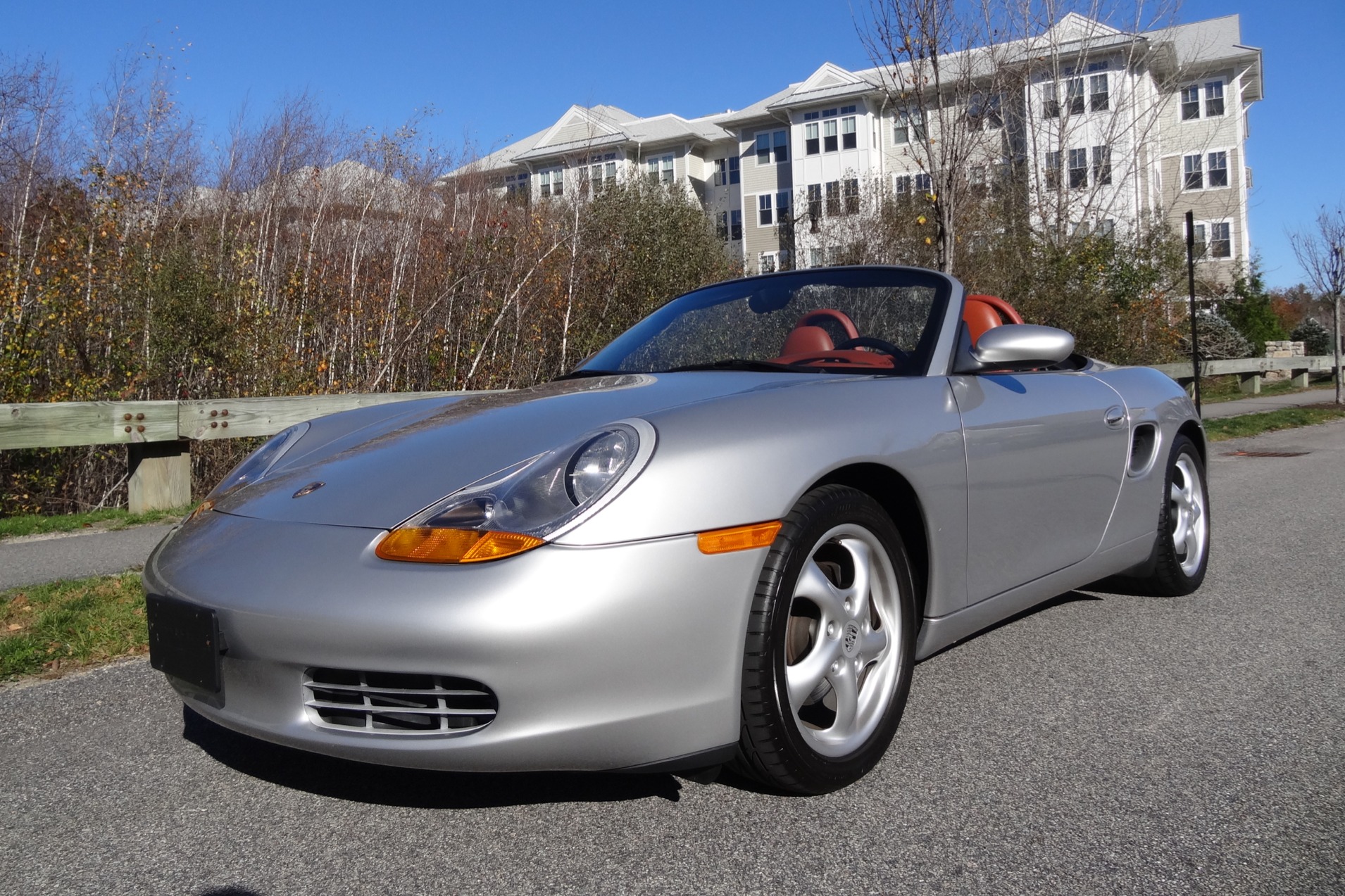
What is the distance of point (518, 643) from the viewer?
1.88 meters

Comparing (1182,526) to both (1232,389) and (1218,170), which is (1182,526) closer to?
(1232,389)

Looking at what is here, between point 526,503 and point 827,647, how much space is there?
0.80 metres

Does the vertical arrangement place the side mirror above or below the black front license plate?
above

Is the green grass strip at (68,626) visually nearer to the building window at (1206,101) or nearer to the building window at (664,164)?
the building window at (1206,101)

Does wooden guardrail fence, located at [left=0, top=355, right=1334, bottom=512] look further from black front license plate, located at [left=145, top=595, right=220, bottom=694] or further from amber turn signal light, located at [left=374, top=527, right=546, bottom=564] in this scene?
amber turn signal light, located at [left=374, top=527, right=546, bottom=564]

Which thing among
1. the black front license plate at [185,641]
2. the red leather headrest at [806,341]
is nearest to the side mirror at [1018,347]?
the red leather headrest at [806,341]

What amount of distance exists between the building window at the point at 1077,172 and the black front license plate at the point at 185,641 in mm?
26835

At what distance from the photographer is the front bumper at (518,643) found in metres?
1.89

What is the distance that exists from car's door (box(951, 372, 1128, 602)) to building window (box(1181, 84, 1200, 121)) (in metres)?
41.9

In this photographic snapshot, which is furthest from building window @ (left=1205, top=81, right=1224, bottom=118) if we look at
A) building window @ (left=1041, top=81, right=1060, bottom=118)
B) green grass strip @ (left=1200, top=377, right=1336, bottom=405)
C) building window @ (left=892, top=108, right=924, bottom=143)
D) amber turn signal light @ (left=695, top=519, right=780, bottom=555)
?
amber turn signal light @ (left=695, top=519, right=780, bottom=555)

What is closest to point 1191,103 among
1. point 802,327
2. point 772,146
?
point 772,146

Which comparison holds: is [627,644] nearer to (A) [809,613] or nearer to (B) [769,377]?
(A) [809,613]

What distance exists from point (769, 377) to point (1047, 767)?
1.19 metres

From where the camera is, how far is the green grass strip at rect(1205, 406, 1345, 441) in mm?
13009
